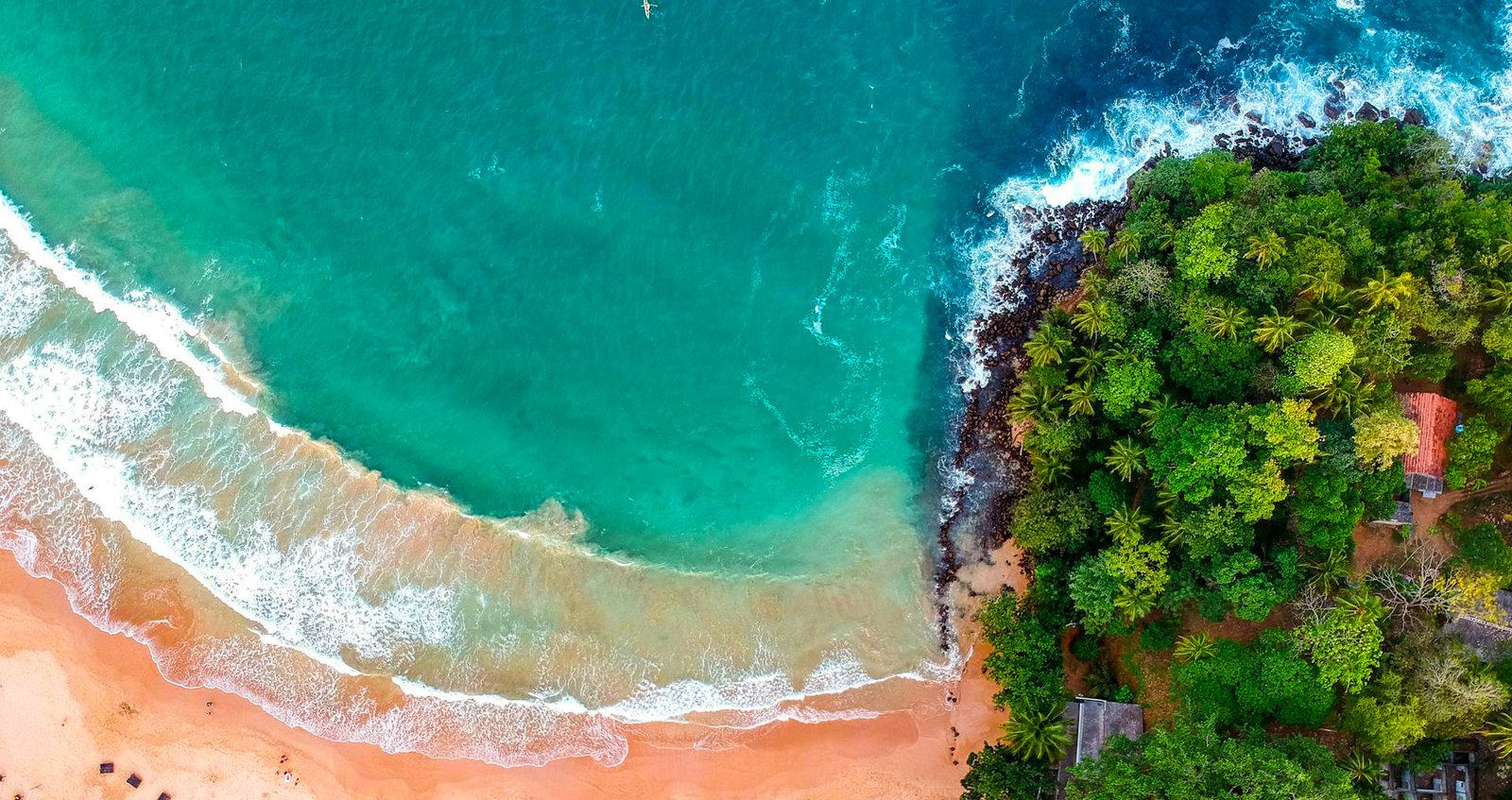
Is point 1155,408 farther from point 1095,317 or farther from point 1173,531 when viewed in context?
point 1173,531

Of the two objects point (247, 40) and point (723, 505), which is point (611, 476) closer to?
point (723, 505)

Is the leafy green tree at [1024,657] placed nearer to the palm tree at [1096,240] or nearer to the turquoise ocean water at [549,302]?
the turquoise ocean water at [549,302]

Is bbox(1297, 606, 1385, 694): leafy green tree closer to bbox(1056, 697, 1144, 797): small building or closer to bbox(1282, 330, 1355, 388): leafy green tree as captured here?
bbox(1056, 697, 1144, 797): small building

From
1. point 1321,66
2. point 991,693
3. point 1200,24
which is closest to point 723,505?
point 991,693

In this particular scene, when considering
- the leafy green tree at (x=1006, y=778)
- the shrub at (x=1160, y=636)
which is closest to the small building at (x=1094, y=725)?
the leafy green tree at (x=1006, y=778)

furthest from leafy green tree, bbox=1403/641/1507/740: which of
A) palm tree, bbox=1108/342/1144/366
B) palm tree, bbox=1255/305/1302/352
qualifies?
palm tree, bbox=1108/342/1144/366
